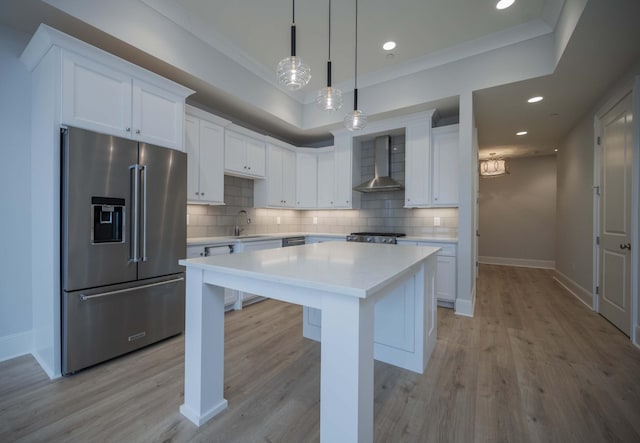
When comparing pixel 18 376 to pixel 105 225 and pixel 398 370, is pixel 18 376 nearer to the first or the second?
pixel 105 225

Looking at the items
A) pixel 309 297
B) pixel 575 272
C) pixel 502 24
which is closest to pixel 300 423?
pixel 309 297

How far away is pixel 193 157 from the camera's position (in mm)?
3275

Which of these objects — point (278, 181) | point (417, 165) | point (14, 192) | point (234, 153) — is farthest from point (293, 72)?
point (278, 181)

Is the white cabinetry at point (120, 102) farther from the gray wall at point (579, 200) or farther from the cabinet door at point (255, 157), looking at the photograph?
the gray wall at point (579, 200)

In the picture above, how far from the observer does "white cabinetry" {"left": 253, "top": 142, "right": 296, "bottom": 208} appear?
441 cm

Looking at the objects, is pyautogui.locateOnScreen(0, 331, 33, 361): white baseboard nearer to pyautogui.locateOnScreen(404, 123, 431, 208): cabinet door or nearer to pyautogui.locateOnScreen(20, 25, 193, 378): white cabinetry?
pyautogui.locateOnScreen(20, 25, 193, 378): white cabinetry

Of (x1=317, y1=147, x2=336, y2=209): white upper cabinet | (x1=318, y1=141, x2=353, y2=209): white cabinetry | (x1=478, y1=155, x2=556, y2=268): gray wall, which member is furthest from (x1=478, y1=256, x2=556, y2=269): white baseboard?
(x1=317, y1=147, x2=336, y2=209): white upper cabinet

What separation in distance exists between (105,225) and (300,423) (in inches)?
78.5

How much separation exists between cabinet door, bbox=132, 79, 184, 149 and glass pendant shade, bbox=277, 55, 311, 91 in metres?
1.34

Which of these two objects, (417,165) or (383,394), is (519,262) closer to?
(417,165)

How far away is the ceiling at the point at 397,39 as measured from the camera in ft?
7.22

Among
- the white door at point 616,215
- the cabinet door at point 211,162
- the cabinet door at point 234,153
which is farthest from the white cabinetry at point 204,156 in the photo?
the white door at point 616,215

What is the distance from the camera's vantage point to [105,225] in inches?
86.0

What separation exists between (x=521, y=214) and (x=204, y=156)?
23.5ft
